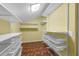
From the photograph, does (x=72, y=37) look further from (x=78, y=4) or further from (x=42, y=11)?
(x=42, y=11)

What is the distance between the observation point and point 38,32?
1433mm

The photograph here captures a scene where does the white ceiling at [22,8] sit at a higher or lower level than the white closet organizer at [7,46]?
higher

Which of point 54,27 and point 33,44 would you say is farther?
point 54,27

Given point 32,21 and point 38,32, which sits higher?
point 32,21

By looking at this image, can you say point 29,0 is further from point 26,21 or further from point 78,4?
point 26,21

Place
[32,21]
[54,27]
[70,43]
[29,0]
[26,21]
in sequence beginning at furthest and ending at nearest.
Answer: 1. [54,27]
2. [26,21]
3. [32,21]
4. [70,43]
5. [29,0]

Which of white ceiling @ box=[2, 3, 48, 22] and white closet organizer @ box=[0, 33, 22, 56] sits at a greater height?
white ceiling @ box=[2, 3, 48, 22]

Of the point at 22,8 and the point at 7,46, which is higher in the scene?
the point at 22,8

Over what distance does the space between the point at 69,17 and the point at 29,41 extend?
2.59 ft

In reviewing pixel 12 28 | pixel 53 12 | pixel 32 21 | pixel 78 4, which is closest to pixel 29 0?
pixel 78 4

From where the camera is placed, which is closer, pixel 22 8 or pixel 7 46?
pixel 7 46

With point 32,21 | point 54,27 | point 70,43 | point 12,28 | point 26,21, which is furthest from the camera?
point 12,28

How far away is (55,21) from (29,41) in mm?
470

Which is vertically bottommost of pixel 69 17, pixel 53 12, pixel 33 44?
pixel 33 44
